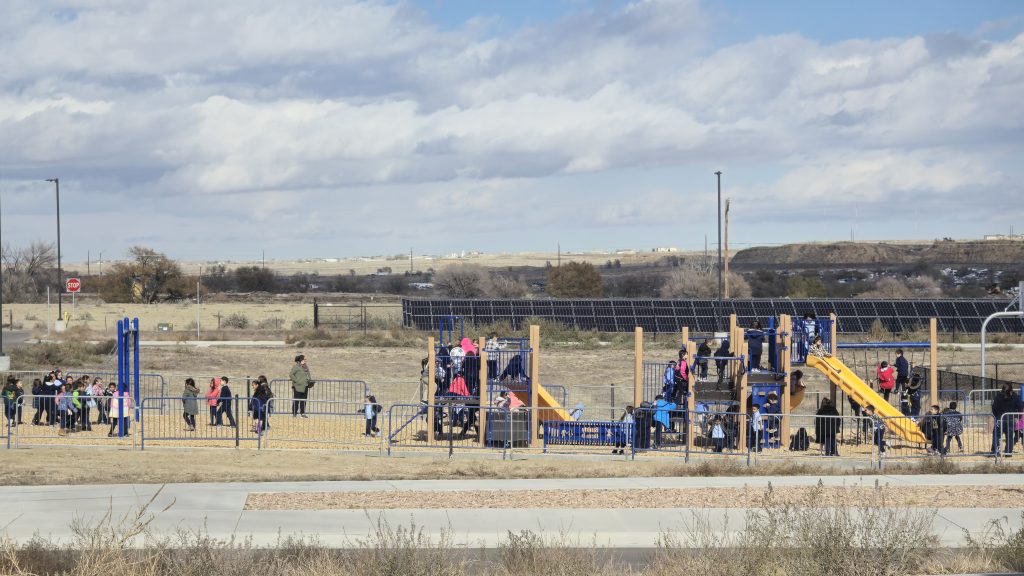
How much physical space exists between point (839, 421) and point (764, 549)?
15680 mm

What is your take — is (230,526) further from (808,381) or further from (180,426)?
(808,381)

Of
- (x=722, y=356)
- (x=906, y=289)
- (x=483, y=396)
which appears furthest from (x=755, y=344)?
(x=906, y=289)

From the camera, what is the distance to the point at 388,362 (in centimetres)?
4578

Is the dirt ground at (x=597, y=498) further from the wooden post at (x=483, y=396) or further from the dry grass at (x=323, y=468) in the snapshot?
the wooden post at (x=483, y=396)

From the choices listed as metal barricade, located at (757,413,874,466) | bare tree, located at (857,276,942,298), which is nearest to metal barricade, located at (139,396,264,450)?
metal barricade, located at (757,413,874,466)

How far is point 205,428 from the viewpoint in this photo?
2670 centimetres

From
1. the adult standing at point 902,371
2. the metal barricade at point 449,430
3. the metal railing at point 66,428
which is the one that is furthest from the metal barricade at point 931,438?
the metal railing at point 66,428

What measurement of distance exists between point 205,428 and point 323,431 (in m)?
2.70

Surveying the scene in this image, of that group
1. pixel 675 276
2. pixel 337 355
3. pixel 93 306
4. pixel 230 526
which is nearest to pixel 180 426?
pixel 230 526

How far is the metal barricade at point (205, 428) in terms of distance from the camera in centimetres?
2419

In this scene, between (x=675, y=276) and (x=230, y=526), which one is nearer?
(x=230, y=526)

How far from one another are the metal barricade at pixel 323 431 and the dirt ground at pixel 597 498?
17.5 feet

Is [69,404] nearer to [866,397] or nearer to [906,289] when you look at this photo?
[866,397]

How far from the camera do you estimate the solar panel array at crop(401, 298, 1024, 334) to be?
183 feet
